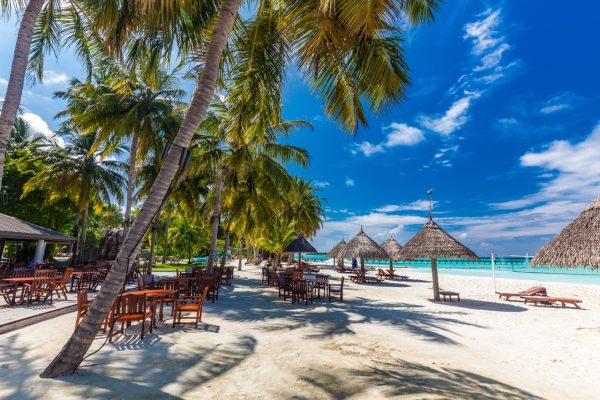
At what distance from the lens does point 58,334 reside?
5.68 meters

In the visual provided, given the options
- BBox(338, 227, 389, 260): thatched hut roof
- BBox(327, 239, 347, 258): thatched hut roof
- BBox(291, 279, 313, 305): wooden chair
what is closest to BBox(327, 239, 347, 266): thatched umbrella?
BBox(327, 239, 347, 258): thatched hut roof

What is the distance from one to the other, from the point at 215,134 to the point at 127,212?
207 inches

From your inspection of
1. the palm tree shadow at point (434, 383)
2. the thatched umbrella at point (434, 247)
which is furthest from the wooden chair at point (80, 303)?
the thatched umbrella at point (434, 247)

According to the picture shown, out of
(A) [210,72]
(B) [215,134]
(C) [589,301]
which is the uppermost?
(B) [215,134]

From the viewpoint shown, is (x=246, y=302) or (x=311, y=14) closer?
(x=311, y=14)

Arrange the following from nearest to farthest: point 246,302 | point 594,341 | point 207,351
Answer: point 207,351 → point 594,341 → point 246,302

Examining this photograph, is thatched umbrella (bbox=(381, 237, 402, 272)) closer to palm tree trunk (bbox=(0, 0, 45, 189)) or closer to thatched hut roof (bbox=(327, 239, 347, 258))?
thatched hut roof (bbox=(327, 239, 347, 258))

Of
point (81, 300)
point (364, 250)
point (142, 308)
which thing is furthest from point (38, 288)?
point (364, 250)

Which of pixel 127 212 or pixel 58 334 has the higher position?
pixel 127 212

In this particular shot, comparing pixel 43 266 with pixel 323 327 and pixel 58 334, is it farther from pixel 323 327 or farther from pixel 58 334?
pixel 323 327

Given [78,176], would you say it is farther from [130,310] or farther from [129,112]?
[130,310]

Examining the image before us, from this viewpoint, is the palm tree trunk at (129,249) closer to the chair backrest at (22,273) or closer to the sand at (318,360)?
the sand at (318,360)

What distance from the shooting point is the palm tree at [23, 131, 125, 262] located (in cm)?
1708

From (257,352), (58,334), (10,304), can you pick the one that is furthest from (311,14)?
(10,304)
